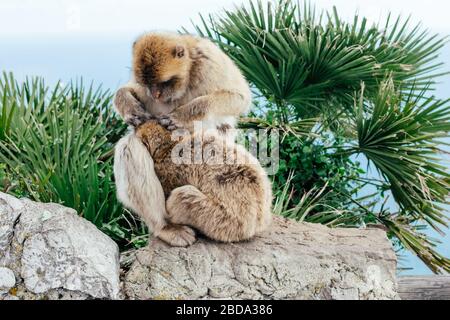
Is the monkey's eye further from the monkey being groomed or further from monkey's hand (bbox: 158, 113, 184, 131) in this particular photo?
the monkey being groomed

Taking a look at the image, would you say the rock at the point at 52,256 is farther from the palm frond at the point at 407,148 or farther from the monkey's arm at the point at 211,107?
the palm frond at the point at 407,148

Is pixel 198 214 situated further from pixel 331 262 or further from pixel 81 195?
pixel 81 195

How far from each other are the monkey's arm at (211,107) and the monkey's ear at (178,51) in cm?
40

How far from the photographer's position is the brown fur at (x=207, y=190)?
4949mm

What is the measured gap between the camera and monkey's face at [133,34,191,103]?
5.24m

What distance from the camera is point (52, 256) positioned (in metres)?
4.74

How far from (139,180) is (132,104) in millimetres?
868

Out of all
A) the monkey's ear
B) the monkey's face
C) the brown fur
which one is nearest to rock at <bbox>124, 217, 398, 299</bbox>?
the brown fur

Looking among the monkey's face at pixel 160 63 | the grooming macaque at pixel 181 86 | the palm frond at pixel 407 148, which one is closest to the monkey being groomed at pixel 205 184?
the grooming macaque at pixel 181 86

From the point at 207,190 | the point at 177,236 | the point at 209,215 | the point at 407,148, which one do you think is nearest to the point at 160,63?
the point at 207,190

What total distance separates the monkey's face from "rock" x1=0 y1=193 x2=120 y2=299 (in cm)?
130

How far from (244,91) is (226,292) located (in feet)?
6.30

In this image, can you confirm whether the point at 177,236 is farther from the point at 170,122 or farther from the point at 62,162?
the point at 62,162
